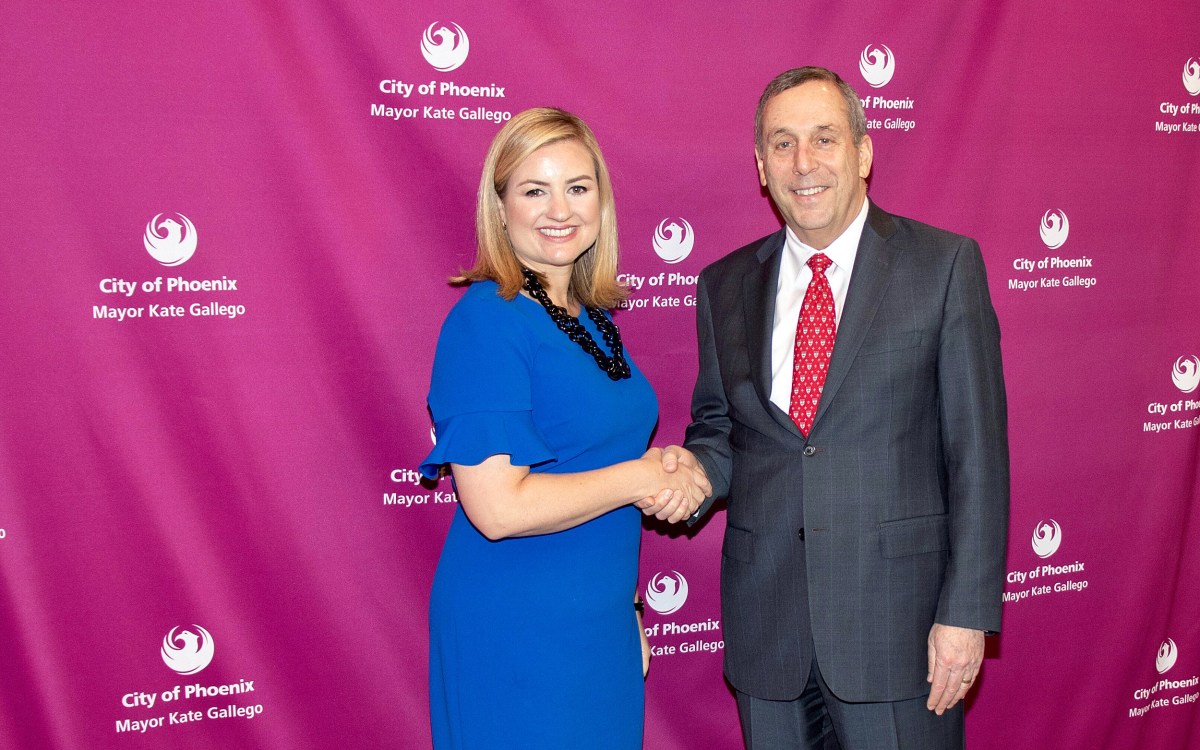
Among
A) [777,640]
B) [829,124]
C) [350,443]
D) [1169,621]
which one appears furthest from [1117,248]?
[350,443]

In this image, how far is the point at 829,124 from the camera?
2354 millimetres

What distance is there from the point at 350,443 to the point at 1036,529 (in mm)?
2458

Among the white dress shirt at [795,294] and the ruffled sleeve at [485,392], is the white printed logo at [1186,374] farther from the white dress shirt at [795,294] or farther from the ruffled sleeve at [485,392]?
the ruffled sleeve at [485,392]

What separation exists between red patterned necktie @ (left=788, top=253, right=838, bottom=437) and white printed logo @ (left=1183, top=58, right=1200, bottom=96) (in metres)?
2.18

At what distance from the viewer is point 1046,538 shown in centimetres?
349

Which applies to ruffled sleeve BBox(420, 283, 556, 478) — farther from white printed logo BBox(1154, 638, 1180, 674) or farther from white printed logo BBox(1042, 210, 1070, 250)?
white printed logo BBox(1154, 638, 1180, 674)

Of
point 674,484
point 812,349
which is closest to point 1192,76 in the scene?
point 812,349

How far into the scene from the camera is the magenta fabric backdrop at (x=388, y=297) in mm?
2490

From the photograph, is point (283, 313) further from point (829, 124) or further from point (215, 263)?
point (829, 124)

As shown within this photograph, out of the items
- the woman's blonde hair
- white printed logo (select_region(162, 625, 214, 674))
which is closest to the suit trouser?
the woman's blonde hair

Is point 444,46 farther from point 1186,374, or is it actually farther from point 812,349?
point 1186,374

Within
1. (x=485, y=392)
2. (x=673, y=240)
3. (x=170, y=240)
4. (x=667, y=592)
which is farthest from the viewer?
(x=667, y=592)

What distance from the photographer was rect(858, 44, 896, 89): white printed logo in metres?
3.17

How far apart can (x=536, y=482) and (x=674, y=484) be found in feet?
1.39
